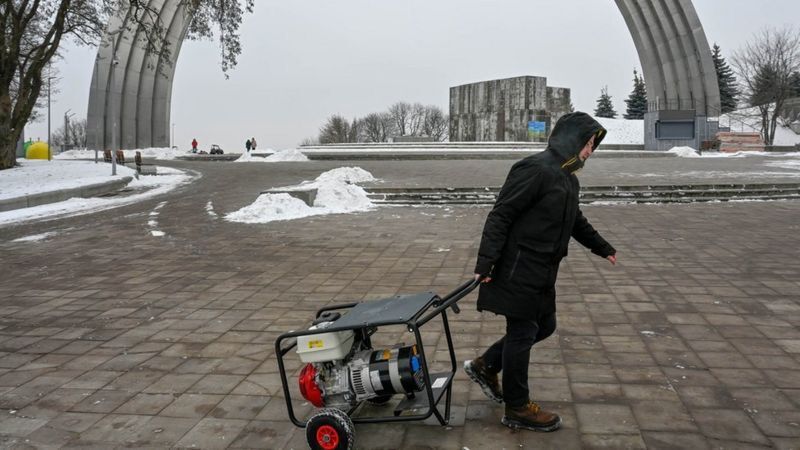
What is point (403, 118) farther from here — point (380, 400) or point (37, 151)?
point (380, 400)

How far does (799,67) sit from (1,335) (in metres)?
53.8

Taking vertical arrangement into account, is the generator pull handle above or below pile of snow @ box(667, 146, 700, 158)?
below

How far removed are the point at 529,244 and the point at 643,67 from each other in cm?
5193

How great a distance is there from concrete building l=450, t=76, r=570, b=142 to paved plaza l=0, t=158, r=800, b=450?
35498 millimetres

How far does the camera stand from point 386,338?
16.4 feet

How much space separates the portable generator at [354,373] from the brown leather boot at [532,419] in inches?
14.3

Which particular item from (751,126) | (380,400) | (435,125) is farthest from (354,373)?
(435,125)

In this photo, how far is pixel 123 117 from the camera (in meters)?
47.9

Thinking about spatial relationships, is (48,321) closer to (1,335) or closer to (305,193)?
(1,335)

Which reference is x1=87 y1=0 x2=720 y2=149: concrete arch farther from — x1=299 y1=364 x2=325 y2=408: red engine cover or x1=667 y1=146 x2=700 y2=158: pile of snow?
x1=299 y1=364 x2=325 y2=408: red engine cover

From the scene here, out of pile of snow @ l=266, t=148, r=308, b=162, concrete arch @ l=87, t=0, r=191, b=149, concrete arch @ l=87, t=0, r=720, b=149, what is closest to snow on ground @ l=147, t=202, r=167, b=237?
pile of snow @ l=266, t=148, r=308, b=162

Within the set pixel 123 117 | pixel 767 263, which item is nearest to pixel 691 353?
pixel 767 263

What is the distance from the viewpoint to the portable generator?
306cm

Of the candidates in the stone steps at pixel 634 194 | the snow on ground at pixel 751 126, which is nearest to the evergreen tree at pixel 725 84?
the snow on ground at pixel 751 126
